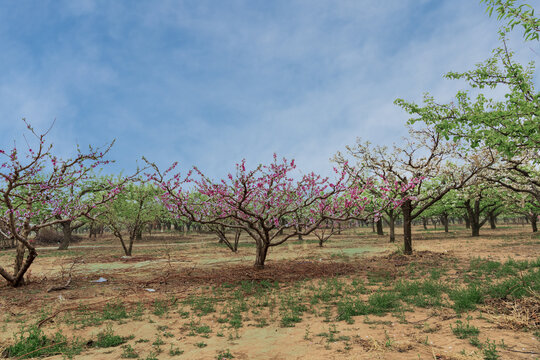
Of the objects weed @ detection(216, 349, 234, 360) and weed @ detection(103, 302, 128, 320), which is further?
weed @ detection(103, 302, 128, 320)

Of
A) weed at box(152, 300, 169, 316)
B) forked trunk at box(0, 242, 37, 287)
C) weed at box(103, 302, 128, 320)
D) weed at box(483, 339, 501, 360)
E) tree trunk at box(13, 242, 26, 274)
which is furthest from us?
tree trunk at box(13, 242, 26, 274)

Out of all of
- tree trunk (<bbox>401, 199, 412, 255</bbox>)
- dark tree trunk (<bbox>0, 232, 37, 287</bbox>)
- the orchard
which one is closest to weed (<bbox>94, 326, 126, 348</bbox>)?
the orchard

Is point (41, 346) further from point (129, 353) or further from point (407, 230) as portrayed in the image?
point (407, 230)

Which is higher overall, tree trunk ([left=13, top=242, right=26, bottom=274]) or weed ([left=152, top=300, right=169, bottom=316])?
tree trunk ([left=13, top=242, right=26, bottom=274])

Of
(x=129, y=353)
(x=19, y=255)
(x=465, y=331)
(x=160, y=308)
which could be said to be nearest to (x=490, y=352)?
(x=465, y=331)

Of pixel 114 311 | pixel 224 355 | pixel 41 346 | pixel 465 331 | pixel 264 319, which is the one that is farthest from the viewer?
pixel 114 311

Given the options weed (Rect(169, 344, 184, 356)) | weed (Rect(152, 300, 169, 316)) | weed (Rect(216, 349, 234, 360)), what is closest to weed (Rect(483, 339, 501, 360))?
weed (Rect(216, 349, 234, 360))

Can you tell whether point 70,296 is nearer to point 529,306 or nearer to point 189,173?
point 189,173

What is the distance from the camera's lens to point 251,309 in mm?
8320

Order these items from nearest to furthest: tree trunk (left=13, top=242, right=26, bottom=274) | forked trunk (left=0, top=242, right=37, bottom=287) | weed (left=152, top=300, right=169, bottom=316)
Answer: weed (left=152, top=300, right=169, bottom=316), forked trunk (left=0, top=242, right=37, bottom=287), tree trunk (left=13, top=242, right=26, bottom=274)

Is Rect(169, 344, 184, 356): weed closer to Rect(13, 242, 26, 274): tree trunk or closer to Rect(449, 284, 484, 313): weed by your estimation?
Rect(449, 284, 484, 313): weed

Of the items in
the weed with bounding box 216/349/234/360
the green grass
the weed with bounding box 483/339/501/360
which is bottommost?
the green grass

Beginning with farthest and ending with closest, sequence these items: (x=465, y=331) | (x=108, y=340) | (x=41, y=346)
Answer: (x=108, y=340), (x=41, y=346), (x=465, y=331)

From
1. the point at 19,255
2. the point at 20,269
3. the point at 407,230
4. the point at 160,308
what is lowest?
the point at 160,308
